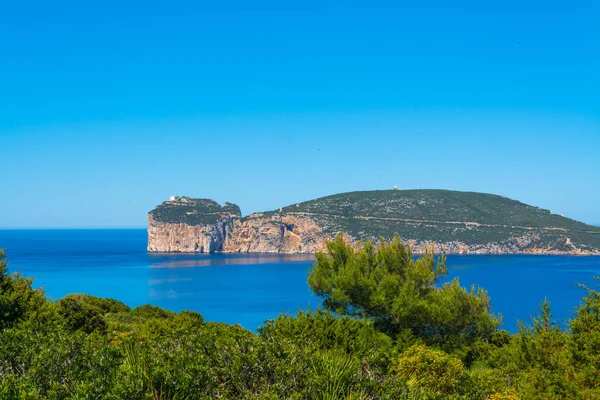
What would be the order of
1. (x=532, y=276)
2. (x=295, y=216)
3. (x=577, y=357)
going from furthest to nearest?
(x=295, y=216)
(x=532, y=276)
(x=577, y=357)

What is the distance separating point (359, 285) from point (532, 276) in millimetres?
67918

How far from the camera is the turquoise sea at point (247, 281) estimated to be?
54531 mm

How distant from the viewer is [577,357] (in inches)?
454

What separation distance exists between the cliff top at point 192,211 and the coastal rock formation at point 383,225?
23 centimetres

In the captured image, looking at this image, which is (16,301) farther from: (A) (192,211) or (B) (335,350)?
(A) (192,211)

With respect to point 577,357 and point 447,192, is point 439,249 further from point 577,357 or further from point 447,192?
point 577,357

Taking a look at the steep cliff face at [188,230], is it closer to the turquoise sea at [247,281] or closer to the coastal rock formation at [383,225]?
the coastal rock formation at [383,225]

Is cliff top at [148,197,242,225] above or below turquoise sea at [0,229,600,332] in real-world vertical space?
above

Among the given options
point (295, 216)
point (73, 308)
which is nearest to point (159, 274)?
point (295, 216)

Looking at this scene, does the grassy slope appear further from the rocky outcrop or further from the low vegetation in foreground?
the low vegetation in foreground

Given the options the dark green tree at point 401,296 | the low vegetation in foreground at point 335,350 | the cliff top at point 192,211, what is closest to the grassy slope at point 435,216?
the cliff top at point 192,211

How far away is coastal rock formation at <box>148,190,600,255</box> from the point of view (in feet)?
375

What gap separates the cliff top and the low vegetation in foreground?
107336 mm

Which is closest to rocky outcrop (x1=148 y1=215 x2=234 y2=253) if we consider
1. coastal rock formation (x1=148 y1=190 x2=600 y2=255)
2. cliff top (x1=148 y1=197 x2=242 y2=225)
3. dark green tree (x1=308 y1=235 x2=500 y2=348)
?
coastal rock formation (x1=148 y1=190 x2=600 y2=255)
